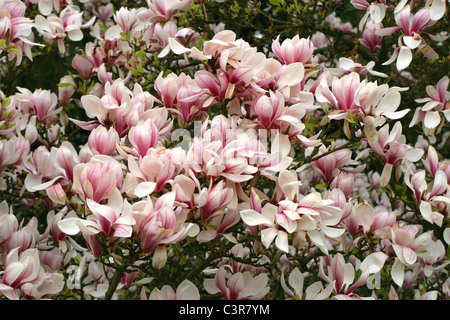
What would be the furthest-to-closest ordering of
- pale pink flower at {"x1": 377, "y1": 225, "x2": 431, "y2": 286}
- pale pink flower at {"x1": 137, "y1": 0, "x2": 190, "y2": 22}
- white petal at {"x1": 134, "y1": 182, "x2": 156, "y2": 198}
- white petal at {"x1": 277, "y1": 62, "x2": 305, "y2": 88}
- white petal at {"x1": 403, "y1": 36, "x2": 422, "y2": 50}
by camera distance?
1. pale pink flower at {"x1": 137, "y1": 0, "x2": 190, "y2": 22}
2. white petal at {"x1": 403, "y1": 36, "x2": 422, "y2": 50}
3. white petal at {"x1": 277, "y1": 62, "x2": 305, "y2": 88}
4. pale pink flower at {"x1": 377, "y1": 225, "x2": 431, "y2": 286}
5. white petal at {"x1": 134, "y1": 182, "x2": 156, "y2": 198}

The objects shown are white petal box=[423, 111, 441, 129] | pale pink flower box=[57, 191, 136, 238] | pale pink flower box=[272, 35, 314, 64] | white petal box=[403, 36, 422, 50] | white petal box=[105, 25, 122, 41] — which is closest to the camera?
pale pink flower box=[57, 191, 136, 238]

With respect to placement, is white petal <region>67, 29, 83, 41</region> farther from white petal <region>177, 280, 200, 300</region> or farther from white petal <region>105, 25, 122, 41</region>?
white petal <region>177, 280, 200, 300</region>

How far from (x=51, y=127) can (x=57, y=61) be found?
181 cm

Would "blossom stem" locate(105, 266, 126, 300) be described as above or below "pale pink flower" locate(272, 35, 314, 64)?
below

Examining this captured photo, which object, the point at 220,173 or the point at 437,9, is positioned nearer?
the point at 220,173

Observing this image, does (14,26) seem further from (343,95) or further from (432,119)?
(432,119)

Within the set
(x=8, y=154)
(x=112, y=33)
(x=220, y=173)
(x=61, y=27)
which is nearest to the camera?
(x=220, y=173)

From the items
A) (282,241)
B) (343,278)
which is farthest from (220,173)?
(343,278)

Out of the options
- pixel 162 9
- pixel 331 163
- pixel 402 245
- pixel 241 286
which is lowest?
pixel 241 286

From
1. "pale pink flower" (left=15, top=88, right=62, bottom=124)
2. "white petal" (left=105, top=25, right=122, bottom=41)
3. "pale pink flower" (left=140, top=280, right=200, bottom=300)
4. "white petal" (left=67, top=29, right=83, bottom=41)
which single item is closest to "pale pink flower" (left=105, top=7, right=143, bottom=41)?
"white petal" (left=105, top=25, right=122, bottom=41)

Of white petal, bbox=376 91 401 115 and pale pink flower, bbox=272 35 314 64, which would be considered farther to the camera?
pale pink flower, bbox=272 35 314 64

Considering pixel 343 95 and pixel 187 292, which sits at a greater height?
pixel 343 95

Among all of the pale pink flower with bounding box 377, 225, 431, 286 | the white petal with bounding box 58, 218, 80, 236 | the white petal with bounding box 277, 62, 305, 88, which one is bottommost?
the pale pink flower with bounding box 377, 225, 431, 286
